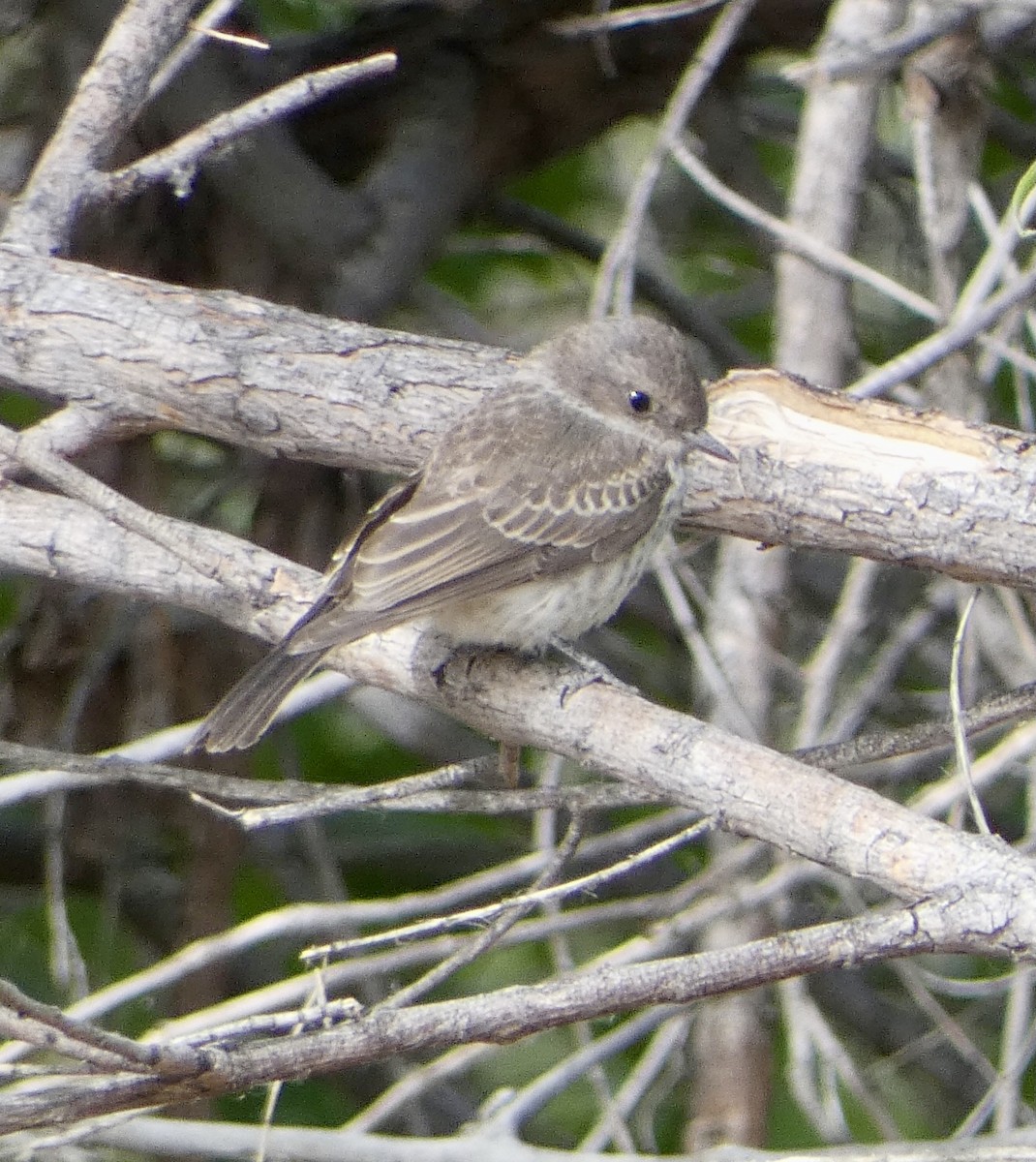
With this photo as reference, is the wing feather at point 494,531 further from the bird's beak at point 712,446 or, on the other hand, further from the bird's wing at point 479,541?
the bird's beak at point 712,446

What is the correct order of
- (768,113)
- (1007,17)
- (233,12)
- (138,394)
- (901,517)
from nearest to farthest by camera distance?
(901,517), (138,394), (1007,17), (233,12), (768,113)

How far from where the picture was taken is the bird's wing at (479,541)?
387 centimetres

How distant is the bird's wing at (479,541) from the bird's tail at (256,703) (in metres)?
0.08

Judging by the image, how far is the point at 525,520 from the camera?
13.8ft

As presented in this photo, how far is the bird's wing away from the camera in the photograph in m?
3.87

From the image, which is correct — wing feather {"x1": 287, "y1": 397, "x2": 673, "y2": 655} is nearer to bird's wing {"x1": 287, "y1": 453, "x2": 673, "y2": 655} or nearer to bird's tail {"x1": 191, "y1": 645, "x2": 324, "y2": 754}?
bird's wing {"x1": 287, "y1": 453, "x2": 673, "y2": 655}

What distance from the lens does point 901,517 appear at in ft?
11.3

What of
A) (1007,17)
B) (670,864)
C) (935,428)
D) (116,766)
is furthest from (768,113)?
(116,766)

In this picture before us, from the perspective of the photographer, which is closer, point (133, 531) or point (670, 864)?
point (133, 531)

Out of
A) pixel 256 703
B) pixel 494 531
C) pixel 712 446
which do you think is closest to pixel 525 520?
pixel 494 531

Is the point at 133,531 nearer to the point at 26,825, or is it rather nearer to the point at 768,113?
the point at 26,825

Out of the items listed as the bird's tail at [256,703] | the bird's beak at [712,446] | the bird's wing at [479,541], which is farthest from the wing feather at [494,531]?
the bird's beak at [712,446]

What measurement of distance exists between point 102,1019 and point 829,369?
277 centimetres

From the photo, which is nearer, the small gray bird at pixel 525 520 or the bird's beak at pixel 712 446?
the bird's beak at pixel 712 446
